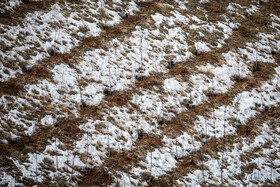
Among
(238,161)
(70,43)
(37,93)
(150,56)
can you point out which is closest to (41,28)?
(70,43)

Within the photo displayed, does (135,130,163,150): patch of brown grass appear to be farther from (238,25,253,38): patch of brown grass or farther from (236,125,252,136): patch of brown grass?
(238,25,253,38): patch of brown grass

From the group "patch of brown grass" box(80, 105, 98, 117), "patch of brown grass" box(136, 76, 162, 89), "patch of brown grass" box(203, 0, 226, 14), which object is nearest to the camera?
"patch of brown grass" box(80, 105, 98, 117)

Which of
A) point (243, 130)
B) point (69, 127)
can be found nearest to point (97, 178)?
point (69, 127)

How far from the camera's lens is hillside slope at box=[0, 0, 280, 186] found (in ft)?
25.9

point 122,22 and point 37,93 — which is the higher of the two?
point 122,22

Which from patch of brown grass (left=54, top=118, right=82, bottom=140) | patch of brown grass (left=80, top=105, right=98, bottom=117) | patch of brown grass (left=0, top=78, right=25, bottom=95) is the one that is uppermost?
patch of brown grass (left=0, top=78, right=25, bottom=95)

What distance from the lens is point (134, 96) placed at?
10070 mm

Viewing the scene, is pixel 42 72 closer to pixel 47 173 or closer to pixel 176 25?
pixel 47 173

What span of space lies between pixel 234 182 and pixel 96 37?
946 cm

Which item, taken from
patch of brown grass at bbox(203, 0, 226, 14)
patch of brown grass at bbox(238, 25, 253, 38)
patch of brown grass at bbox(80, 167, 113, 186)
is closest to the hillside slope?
patch of brown grass at bbox(80, 167, 113, 186)

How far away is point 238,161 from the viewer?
344 inches

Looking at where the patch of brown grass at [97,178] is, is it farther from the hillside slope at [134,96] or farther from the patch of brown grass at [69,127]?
the patch of brown grass at [69,127]

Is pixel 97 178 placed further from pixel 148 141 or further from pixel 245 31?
pixel 245 31

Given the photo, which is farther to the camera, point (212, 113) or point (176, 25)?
point (176, 25)
